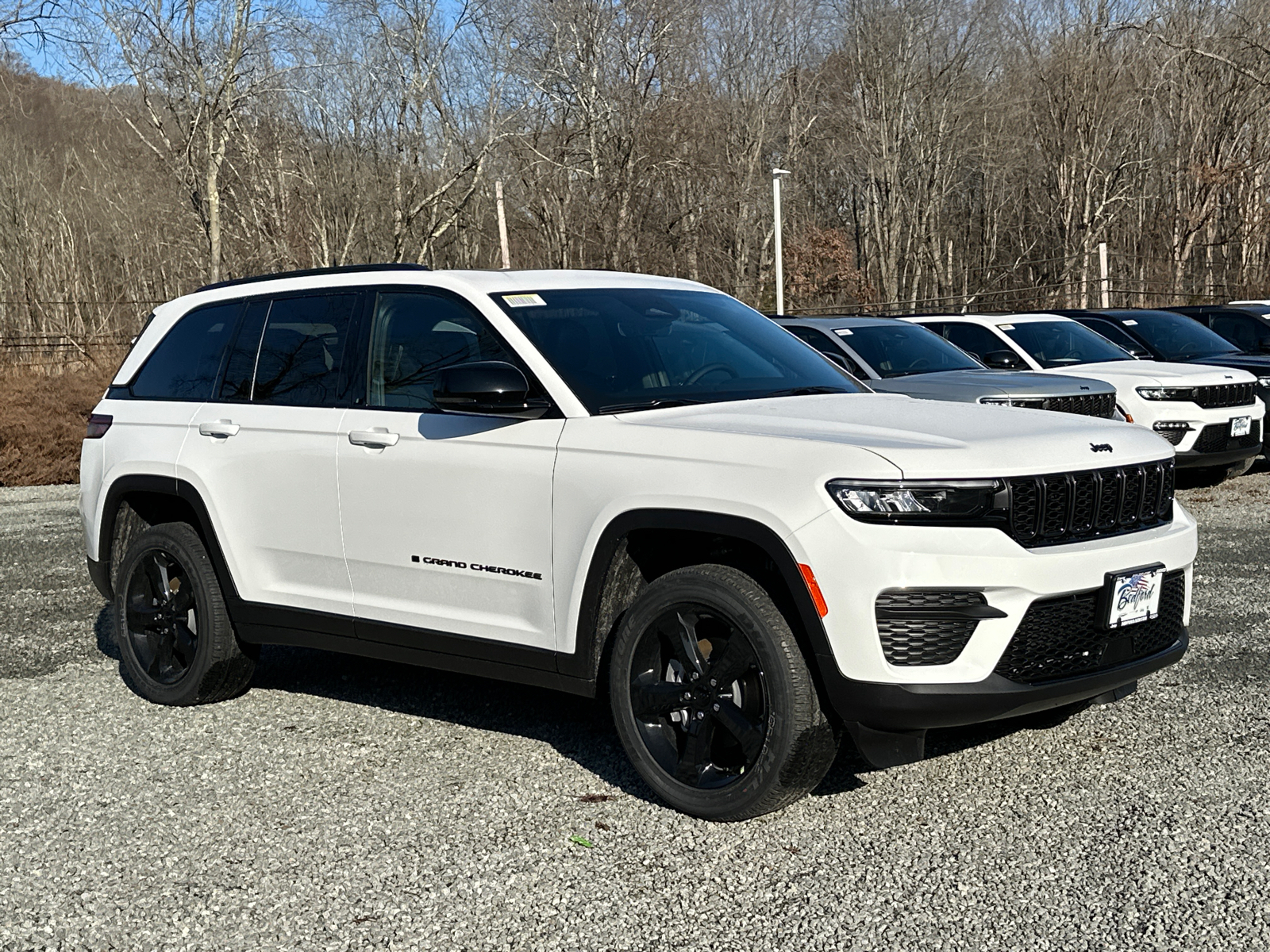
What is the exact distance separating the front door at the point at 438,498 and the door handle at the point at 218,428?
2.36ft

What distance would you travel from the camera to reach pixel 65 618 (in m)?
8.18

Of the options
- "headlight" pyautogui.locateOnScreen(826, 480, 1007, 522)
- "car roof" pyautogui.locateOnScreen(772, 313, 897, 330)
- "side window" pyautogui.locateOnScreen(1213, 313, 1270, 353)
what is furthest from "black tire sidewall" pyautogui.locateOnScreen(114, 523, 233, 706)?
"side window" pyautogui.locateOnScreen(1213, 313, 1270, 353)

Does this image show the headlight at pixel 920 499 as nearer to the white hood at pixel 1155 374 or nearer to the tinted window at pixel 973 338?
the white hood at pixel 1155 374

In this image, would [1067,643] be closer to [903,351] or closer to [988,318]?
[903,351]

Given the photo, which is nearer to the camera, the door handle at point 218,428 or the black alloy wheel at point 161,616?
the door handle at point 218,428

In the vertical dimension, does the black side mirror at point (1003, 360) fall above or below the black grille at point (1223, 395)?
above

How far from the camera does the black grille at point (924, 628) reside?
3951 millimetres

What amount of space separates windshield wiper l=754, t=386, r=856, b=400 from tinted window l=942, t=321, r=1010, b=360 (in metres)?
9.25

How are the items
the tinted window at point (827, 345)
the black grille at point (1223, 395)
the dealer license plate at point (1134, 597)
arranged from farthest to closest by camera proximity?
the black grille at point (1223, 395)
the tinted window at point (827, 345)
the dealer license plate at point (1134, 597)

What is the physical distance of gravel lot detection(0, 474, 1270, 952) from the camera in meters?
3.64

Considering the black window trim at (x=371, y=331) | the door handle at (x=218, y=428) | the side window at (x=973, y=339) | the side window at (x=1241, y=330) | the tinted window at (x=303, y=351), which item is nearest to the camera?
the black window trim at (x=371, y=331)

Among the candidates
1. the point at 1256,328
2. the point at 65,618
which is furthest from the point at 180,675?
the point at 1256,328

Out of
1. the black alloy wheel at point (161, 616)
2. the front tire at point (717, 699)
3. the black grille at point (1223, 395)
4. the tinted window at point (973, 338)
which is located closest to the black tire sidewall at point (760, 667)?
the front tire at point (717, 699)

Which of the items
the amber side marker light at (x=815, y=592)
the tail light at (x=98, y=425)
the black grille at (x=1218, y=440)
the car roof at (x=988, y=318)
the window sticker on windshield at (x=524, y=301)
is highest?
the window sticker on windshield at (x=524, y=301)
